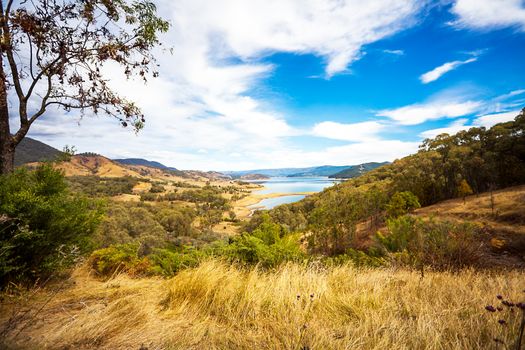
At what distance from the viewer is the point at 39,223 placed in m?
4.56

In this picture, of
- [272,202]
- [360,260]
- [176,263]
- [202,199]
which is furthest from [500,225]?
[272,202]

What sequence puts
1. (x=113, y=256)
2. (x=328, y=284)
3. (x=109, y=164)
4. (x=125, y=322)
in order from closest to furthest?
(x=125, y=322) → (x=328, y=284) → (x=113, y=256) → (x=109, y=164)

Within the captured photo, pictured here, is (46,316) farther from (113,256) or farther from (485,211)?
(485,211)

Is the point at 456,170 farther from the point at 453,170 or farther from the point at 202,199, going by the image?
the point at 202,199

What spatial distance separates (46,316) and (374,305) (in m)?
4.22

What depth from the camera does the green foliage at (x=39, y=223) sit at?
4.05m

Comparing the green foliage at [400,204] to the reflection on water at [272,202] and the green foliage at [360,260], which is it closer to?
the green foliage at [360,260]

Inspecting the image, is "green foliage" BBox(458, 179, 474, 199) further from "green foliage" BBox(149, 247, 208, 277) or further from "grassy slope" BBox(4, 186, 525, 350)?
"green foliage" BBox(149, 247, 208, 277)

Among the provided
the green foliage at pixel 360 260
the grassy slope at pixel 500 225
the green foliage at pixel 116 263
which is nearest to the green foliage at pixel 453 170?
the grassy slope at pixel 500 225

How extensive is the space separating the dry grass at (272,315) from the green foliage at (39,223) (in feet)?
2.79

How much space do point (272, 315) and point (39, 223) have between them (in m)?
4.59

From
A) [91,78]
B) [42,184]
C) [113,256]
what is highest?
[91,78]

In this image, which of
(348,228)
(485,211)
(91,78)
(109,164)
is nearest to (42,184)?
(91,78)

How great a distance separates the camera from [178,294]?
3611 mm
